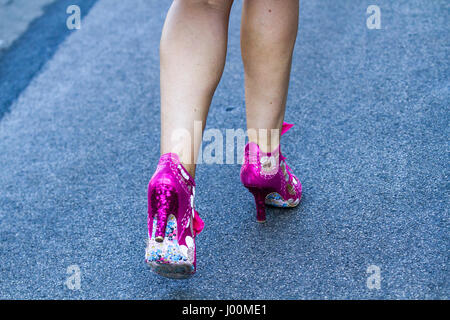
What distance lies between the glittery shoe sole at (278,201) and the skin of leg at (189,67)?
284 mm

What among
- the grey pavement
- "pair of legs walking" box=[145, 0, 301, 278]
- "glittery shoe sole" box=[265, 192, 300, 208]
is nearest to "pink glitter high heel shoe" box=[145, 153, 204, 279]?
"pair of legs walking" box=[145, 0, 301, 278]

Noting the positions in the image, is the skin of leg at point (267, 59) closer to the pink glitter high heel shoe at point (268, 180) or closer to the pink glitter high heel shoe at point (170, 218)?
the pink glitter high heel shoe at point (268, 180)

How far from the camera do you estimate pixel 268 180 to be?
1.01 metres

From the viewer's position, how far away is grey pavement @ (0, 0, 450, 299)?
0.96 metres

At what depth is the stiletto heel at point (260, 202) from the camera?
40.3 inches

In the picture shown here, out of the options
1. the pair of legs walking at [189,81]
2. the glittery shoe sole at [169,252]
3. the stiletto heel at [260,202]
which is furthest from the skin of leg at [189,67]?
the stiletto heel at [260,202]

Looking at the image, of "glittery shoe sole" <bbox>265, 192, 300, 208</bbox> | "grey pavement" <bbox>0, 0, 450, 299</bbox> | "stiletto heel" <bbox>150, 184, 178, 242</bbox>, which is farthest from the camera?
"glittery shoe sole" <bbox>265, 192, 300, 208</bbox>

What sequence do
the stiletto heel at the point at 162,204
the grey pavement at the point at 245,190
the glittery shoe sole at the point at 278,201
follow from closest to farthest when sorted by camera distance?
1. the stiletto heel at the point at 162,204
2. the grey pavement at the point at 245,190
3. the glittery shoe sole at the point at 278,201

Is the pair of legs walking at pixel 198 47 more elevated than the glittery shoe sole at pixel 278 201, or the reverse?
the pair of legs walking at pixel 198 47

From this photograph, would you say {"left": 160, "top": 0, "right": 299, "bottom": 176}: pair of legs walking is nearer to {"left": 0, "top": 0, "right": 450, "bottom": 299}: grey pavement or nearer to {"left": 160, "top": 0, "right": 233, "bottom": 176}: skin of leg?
{"left": 160, "top": 0, "right": 233, "bottom": 176}: skin of leg

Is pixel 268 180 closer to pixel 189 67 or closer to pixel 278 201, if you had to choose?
pixel 278 201

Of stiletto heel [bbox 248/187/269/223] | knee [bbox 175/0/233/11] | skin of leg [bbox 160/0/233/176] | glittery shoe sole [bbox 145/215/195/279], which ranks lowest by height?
glittery shoe sole [bbox 145/215/195/279]

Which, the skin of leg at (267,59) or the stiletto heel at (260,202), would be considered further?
the stiletto heel at (260,202)

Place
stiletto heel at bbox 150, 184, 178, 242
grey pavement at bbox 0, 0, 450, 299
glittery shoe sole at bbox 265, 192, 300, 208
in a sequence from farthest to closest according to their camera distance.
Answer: glittery shoe sole at bbox 265, 192, 300, 208 → grey pavement at bbox 0, 0, 450, 299 → stiletto heel at bbox 150, 184, 178, 242
